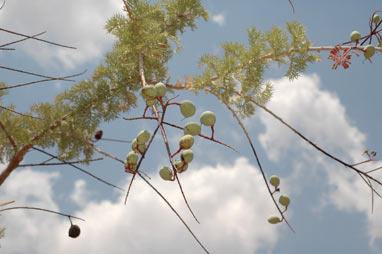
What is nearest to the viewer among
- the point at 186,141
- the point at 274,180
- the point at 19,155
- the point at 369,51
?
the point at 186,141

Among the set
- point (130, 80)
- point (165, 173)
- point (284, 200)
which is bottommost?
point (165, 173)

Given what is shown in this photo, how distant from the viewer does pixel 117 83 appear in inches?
65.5

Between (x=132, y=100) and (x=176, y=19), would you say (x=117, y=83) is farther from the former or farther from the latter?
(x=176, y=19)

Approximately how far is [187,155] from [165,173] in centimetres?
6

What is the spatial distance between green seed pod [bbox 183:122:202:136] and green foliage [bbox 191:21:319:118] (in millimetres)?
660

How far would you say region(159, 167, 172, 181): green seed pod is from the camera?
2.51 ft

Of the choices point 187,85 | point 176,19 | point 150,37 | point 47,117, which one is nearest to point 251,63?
point 187,85

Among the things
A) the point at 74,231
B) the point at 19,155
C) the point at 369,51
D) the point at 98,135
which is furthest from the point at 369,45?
the point at 19,155

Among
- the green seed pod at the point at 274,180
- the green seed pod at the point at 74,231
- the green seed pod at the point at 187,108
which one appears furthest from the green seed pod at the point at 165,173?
the green seed pod at the point at 74,231

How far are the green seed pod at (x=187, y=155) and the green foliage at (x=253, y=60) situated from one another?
662 mm

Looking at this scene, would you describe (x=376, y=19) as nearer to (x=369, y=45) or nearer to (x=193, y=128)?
(x=369, y=45)

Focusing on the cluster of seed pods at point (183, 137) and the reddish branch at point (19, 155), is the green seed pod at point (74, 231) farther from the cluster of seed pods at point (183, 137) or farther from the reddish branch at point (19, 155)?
the cluster of seed pods at point (183, 137)

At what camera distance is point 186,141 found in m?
0.72

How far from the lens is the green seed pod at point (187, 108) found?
78cm
